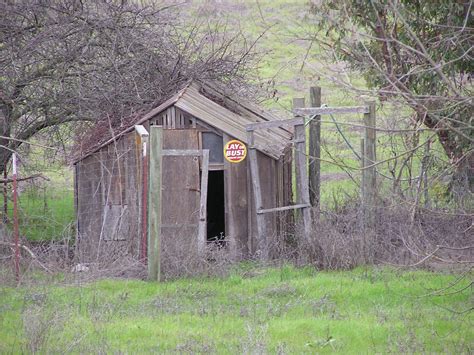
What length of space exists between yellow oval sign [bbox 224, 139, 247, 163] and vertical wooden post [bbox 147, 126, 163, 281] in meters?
2.33

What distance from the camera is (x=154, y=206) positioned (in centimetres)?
1091

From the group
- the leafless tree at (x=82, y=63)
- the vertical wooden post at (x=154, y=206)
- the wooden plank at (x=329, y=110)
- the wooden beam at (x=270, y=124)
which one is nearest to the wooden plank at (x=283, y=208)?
the wooden beam at (x=270, y=124)

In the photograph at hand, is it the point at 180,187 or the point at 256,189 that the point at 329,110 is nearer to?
the point at 256,189

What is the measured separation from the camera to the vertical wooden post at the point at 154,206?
35.2ft

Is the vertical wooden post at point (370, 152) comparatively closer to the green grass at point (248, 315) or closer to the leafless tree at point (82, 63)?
the green grass at point (248, 315)

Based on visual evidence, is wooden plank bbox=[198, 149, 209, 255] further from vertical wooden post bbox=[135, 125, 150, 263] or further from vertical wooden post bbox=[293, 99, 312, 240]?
vertical wooden post bbox=[293, 99, 312, 240]

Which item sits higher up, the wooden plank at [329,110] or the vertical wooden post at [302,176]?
the wooden plank at [329,110]

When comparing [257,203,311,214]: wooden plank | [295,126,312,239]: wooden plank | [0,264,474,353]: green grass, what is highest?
[295,126,312,239]: wooden plank

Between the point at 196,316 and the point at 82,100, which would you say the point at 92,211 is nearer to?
the point at 82,100

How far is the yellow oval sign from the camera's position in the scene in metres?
13.3

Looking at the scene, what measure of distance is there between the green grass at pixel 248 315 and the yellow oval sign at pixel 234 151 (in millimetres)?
2514

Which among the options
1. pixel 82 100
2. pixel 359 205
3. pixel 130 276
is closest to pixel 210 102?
pixel 82 100

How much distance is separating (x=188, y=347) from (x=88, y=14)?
812 cm

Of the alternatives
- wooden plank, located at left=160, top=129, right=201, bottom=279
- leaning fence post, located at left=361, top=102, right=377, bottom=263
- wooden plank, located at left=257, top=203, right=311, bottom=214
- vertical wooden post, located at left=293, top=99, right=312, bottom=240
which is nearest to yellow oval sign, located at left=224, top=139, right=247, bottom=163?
wooden plank, located at left=160, top=129, right=201, bottom=279
